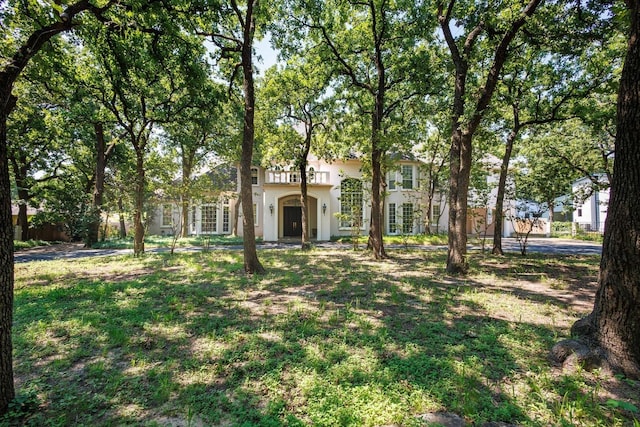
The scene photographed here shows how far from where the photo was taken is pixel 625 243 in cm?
295

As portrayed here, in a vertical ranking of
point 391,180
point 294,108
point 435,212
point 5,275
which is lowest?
point 5,275

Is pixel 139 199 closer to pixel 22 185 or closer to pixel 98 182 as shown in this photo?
pixel 98 182

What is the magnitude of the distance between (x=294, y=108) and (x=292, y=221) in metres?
10.4

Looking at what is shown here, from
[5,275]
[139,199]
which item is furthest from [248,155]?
[139,199]

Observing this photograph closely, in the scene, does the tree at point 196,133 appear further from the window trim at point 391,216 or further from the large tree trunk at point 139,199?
the window trim at point 391,216

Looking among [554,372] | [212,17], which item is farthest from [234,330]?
[212,17]

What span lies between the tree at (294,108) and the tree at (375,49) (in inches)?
45.3

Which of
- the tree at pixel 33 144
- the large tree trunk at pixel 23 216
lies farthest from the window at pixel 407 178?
the large tree trunk at pixel 23 216

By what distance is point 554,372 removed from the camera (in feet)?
9.84

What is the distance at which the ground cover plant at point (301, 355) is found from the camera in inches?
95.2

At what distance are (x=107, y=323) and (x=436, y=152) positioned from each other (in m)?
19.1

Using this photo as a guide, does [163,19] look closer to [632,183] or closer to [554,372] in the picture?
[632,183]

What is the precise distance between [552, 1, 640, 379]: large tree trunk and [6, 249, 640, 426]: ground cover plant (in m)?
0.41

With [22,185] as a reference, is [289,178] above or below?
above
